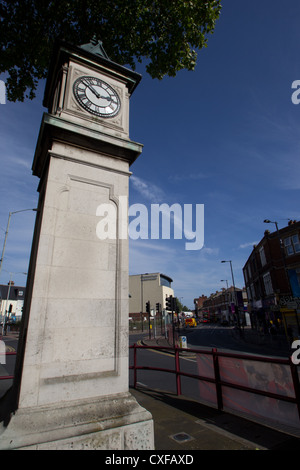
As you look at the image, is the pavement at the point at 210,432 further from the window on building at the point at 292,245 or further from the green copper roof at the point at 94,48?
the window on building at the point at 292,245

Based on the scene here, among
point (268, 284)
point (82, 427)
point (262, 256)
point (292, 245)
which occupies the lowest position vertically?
point (82, 427)

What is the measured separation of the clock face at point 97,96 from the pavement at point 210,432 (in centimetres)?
558

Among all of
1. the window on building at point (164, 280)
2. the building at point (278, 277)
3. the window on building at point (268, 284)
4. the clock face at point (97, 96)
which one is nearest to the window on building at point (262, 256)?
the building at point (278, 277)

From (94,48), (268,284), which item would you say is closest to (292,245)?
(268,284)

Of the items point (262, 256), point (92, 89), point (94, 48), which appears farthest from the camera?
point (262, 256)

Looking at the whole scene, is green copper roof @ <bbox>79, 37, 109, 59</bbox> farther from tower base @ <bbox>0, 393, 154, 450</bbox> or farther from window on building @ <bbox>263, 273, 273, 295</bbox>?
window on building @ <bbox>263, 273, 273, 295</bbox>

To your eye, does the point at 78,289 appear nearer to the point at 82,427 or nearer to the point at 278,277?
the point at 82,427

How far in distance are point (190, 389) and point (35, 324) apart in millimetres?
6270

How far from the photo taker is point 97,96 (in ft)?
15.5

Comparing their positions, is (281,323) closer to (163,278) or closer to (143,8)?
(143,8)

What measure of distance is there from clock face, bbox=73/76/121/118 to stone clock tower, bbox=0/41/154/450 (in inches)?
0.9

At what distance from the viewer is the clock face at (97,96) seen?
14.9 feet

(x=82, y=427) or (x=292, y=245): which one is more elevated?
(x=292, y=245)

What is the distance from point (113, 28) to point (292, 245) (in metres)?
28.1
